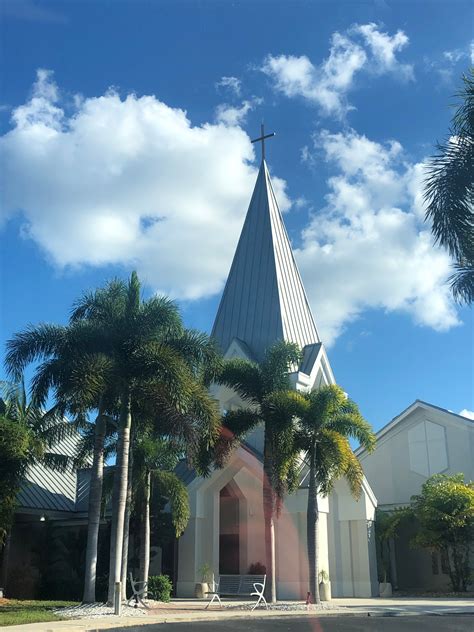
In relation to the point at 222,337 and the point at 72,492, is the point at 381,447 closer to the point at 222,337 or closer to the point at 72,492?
the point at 222,337

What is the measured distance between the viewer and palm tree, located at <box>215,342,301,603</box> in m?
22.3

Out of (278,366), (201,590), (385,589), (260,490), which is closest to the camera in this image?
(278,366)

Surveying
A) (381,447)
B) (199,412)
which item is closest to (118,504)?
(199,412)

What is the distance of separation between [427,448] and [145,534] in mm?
16502

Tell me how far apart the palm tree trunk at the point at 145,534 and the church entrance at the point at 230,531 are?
7.55 m

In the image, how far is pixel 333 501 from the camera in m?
29.3

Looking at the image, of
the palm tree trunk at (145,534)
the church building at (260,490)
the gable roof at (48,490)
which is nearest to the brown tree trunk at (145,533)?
the palm tree trunk at (145,534)

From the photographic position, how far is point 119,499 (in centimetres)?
2003

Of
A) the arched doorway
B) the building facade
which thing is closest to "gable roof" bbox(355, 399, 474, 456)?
the building facade

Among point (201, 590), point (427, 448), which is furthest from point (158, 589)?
point (427, 448)

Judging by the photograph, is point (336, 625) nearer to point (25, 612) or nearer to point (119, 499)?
point (119, 499)

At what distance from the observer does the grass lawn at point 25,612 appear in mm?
16091

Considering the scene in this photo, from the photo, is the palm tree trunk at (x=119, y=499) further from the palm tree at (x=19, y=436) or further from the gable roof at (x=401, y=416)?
the gable roof at (x=401, y=416)

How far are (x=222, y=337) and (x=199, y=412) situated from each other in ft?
44.7
